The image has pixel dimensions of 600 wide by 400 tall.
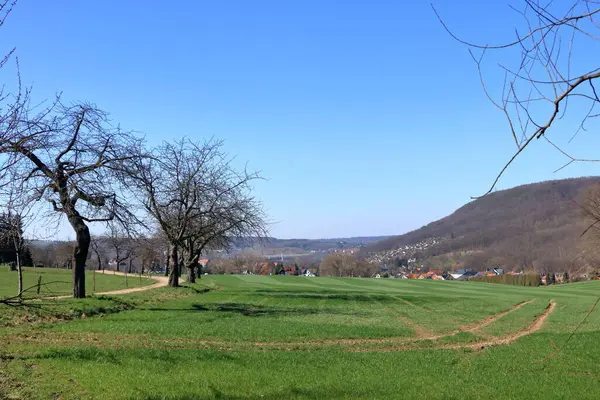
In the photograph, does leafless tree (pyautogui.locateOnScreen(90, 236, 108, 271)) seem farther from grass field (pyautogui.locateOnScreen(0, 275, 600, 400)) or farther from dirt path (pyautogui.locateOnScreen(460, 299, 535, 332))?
dirt path (pyautogui.locateOnScreen(460, 299, 535, 332))

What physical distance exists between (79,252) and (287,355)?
1193 centimetres

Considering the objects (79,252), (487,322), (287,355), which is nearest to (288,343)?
(287,355)

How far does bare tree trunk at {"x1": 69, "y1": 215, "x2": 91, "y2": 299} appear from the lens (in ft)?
67.2

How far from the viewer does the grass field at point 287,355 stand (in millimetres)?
8664

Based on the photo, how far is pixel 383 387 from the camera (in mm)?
9328

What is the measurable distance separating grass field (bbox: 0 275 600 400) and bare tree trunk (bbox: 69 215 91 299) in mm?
981

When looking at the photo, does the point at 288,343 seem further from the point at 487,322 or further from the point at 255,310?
the point at 487,322

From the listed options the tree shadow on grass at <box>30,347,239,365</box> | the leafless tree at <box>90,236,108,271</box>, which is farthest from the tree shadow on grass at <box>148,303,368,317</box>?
the tree shadow on grass at <box>30,347,239,365</box>

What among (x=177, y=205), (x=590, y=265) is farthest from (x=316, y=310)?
(x=590, y=265)

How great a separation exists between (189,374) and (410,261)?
165m

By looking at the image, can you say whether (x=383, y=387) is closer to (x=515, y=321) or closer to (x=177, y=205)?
(x=515, y=321)

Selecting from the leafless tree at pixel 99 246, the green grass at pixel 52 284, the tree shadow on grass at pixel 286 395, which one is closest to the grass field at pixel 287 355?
the tree shadow on grass at pixel 286 395

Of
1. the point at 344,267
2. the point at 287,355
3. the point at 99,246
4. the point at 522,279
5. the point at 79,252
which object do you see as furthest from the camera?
the point at 344,267

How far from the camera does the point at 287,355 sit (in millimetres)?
12750
